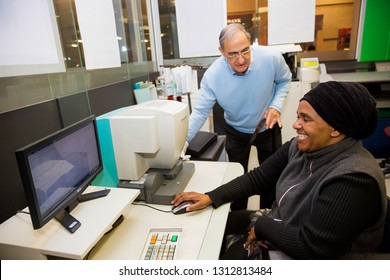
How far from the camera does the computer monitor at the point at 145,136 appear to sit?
1212mm

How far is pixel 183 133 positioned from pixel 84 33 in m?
0.89

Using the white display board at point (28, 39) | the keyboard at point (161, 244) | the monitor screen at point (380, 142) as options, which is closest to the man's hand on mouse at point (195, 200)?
the keyboard at point (161, 244)

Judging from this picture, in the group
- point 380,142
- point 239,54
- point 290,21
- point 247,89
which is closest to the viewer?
point 239,54

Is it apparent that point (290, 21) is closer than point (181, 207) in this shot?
No

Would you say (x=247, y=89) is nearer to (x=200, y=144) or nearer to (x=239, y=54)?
(x=239, y=54)

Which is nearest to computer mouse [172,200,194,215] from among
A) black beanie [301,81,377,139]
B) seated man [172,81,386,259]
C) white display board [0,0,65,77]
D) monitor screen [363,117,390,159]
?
seated man [172,81,386,259]

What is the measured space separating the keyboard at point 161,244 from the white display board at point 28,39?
895mm

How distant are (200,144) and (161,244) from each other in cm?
102

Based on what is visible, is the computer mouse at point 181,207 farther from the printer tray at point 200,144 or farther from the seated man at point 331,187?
the printer tray at point 200,144

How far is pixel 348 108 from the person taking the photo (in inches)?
34.9

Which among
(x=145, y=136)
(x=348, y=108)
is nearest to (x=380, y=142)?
(x=348, y=108)

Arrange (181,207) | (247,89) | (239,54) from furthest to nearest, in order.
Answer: (247,89), (239,54), (181,207)

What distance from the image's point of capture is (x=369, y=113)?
2.91ft
